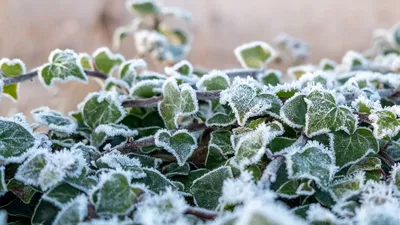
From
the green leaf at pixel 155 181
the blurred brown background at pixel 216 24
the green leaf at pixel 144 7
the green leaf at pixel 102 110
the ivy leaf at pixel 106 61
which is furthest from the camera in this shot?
the blurred brown background at pixel 216 24

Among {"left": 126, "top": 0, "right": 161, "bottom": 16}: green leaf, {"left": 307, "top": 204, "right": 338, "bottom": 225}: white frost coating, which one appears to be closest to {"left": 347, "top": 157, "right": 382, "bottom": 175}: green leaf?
{"left": 307, "top": 204, "right": 338, "bottom": 225}: white frost coating

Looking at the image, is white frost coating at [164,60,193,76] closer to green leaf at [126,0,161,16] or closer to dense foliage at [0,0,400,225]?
dense foliage at [0,0,400,225]

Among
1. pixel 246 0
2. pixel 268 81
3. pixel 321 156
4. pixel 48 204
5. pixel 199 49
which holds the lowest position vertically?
pixel 48 204

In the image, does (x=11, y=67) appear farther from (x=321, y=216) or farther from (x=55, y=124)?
(x=321, y=216)

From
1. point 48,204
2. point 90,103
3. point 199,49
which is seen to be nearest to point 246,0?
point 199,49

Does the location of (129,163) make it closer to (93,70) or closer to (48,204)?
(48,204)

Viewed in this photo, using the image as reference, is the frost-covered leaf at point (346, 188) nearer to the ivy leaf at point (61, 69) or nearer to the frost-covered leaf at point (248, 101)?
the frost-covered leaf at point (248, 101)

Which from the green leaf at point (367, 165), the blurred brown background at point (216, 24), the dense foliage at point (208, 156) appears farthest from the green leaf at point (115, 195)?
the blurred brown background at point (216, 24)
